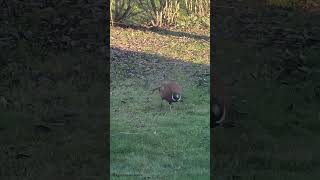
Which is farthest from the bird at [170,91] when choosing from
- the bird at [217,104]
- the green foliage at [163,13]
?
the green foliage at [163,13]

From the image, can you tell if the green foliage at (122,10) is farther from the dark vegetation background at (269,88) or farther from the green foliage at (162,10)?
the dark vegetation background at (269,88)

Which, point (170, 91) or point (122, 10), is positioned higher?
point (122, 10)

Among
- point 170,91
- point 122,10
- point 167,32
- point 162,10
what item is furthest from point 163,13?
point 170,91

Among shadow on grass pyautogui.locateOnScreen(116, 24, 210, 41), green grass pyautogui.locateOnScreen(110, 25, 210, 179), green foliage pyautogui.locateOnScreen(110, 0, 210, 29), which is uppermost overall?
green foliage pyautogui.locateOnScreen(110, 0, 210, 29)

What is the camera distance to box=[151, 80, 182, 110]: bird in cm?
540

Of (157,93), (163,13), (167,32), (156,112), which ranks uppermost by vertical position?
(163,13)

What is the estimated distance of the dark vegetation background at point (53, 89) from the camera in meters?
4.94

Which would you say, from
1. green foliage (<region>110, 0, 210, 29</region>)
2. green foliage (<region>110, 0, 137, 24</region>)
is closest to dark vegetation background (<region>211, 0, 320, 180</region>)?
green foliage (<region>110, 0, 210, 29</region>)

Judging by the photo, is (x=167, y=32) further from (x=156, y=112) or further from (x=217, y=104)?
(x=156, y=112)

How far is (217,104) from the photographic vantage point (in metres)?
5.94

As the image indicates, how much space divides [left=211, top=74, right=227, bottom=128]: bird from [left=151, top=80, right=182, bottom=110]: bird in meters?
0.38

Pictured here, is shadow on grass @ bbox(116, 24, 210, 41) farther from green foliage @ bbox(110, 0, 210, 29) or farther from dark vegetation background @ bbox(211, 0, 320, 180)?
dark vegetation background @ bbox(211, 0, 320, 180)

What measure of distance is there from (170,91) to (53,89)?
1.41 m

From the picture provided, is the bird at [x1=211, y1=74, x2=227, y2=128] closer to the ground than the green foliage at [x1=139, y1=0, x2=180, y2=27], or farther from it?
closer to the ground
